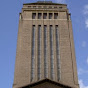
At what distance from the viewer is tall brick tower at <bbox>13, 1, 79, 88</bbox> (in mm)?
37125

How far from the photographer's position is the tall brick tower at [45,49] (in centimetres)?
3712

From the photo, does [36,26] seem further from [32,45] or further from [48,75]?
[48,75]

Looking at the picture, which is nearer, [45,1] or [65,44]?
[65,44]

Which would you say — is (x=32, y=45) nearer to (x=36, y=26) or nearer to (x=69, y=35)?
(x=36, y=26)

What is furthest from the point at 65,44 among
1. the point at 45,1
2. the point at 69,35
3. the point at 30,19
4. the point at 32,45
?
the point at 45,1

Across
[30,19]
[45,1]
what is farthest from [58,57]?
[45,1]

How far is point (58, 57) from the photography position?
40000 mm

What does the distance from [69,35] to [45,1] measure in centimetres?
1316

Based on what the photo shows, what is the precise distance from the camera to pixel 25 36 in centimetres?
4184

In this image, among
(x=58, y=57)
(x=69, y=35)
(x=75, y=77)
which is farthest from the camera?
(x=69, y=35)

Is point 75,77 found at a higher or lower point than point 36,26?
lower

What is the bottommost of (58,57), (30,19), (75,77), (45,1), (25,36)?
(75,77)

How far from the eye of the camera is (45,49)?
1610 inches

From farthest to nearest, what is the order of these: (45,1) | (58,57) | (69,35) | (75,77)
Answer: (45,1)
(69,35)
(58,57)
(75,77)
